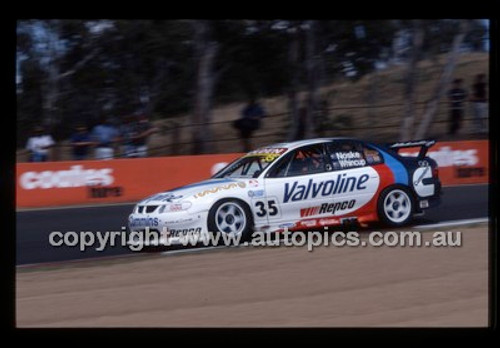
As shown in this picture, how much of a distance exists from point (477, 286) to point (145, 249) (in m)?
4.38

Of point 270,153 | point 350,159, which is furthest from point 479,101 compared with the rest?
point 270,153

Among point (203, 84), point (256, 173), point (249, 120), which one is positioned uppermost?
point (203, 84)

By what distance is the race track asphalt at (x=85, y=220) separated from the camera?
9781 mm

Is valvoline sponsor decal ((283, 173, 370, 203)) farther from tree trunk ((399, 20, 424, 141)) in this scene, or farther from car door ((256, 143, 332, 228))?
tree trunk ((399, 20, 424, 141))

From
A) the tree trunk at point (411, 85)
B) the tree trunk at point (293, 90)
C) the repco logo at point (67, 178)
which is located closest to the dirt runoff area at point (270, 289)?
the repco logo at point (67, 178)

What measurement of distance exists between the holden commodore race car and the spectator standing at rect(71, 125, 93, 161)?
5.29m

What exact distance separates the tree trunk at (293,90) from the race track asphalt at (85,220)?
11.4ft

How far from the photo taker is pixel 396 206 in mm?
10203

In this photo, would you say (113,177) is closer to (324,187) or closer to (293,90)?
(293,90)

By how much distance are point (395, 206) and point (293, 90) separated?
699 cm

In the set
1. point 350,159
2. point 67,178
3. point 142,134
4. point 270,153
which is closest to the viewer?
point 270,153

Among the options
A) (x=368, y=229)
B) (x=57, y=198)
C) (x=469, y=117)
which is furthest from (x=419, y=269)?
(x=57, y=198)

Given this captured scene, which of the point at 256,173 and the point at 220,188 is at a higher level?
the point at 256,173

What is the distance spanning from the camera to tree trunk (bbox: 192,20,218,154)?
16.3 metres
